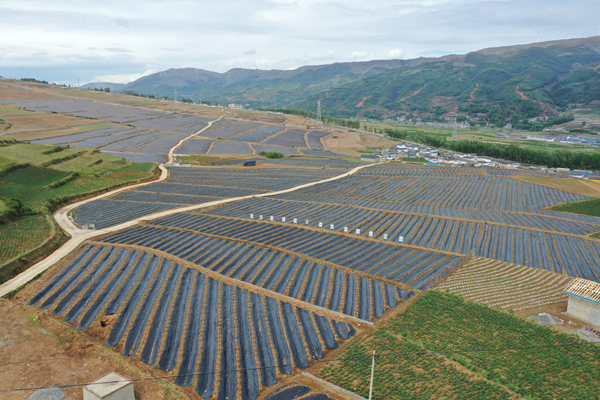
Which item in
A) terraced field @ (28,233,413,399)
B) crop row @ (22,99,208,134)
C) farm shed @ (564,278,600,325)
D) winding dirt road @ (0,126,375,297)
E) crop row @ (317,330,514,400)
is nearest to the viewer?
crop row @ (317,330,514,400)

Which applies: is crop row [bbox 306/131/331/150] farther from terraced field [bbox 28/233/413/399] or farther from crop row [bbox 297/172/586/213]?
terraced field [bbox 28/233/413/399]

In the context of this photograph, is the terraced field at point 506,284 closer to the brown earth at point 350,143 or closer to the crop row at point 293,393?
the crop row at point 293,393

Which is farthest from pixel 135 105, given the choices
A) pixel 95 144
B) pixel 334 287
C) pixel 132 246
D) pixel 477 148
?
pixel 334 287

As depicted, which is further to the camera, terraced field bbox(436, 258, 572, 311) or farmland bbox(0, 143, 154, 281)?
farmland bbox(0, 143, 154, 281)

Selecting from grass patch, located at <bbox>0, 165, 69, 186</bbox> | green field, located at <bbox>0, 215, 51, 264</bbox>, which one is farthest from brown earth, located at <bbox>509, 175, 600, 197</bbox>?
grass patch, located at <bbox>0, 165, 69, 186</bbox>

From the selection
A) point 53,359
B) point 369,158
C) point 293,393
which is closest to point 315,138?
point 369,158
